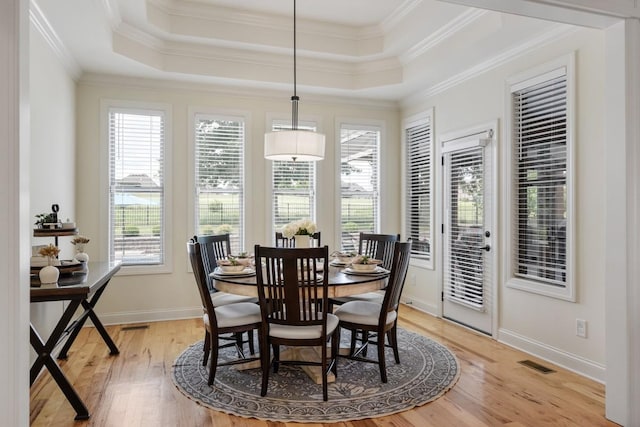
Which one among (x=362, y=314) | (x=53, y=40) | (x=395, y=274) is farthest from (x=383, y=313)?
(x=53, y=40)

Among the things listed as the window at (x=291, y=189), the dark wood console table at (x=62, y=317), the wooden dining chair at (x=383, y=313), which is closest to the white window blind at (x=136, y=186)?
the window at (x=291, y=189)

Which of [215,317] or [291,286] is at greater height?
[291,286]

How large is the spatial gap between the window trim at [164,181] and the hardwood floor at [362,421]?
1002mm

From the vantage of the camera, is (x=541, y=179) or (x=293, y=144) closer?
(x=293, y=144)

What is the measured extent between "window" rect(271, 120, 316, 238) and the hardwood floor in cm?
200

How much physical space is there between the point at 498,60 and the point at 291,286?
3.11 meters

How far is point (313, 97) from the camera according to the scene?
5441mm

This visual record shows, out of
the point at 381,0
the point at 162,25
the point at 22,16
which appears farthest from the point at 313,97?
the point at 22,16

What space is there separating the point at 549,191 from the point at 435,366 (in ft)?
5.88

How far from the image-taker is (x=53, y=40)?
12.0 feet

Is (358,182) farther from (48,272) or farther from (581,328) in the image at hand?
(48,272)

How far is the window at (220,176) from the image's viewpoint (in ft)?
16.5

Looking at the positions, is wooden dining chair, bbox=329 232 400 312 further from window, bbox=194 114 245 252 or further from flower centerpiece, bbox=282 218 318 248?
window, bbox=194 114 245 252

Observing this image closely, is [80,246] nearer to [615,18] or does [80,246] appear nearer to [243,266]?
[243,266]
